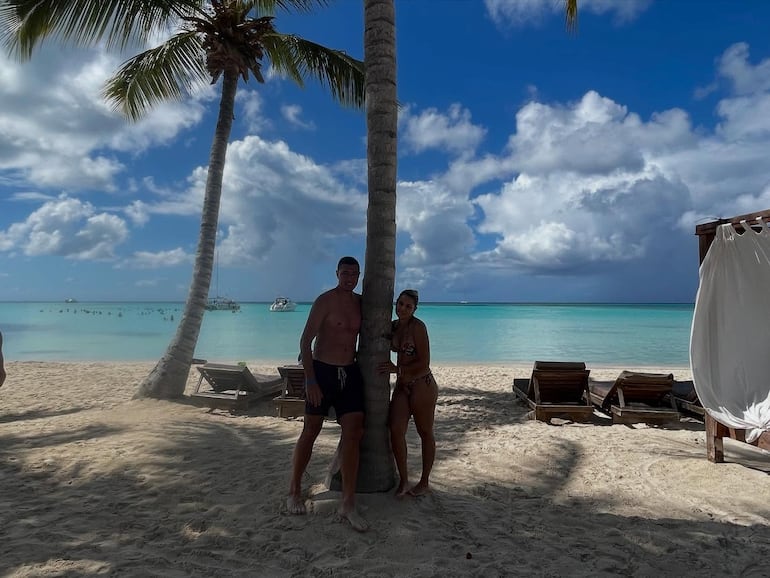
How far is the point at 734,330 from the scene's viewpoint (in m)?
4.86

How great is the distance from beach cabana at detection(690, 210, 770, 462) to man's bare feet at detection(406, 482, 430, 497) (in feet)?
10.1

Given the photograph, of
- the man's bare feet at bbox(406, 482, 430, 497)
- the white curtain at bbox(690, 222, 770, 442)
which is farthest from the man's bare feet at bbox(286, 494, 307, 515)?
the white curtain at bbox(690, 222, 770, 442)

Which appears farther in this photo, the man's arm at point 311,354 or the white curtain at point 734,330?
the white curtain at point 734,330

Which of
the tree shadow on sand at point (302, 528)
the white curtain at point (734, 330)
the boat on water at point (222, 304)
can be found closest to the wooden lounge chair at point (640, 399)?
the white curtain at point (734, 330)

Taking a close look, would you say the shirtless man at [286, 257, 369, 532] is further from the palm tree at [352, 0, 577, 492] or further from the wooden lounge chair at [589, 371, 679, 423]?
the wooden lounge chair at [589, 371, 679, 423]

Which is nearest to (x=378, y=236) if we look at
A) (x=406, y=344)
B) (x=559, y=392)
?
(x=406, y=344)

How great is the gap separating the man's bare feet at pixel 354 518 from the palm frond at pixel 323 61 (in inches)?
347

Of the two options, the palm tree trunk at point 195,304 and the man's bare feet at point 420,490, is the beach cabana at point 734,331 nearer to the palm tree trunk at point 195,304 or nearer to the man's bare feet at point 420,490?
the man's bare feet at point 420,490

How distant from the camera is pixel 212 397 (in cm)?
807

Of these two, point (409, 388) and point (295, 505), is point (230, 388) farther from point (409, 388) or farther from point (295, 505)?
point (409, 388)

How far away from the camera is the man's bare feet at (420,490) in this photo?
382 centimetres

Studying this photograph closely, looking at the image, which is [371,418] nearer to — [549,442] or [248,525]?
[248,525]

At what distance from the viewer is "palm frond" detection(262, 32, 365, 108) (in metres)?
9.84

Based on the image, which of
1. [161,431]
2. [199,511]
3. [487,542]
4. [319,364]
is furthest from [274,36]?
[487,542]
